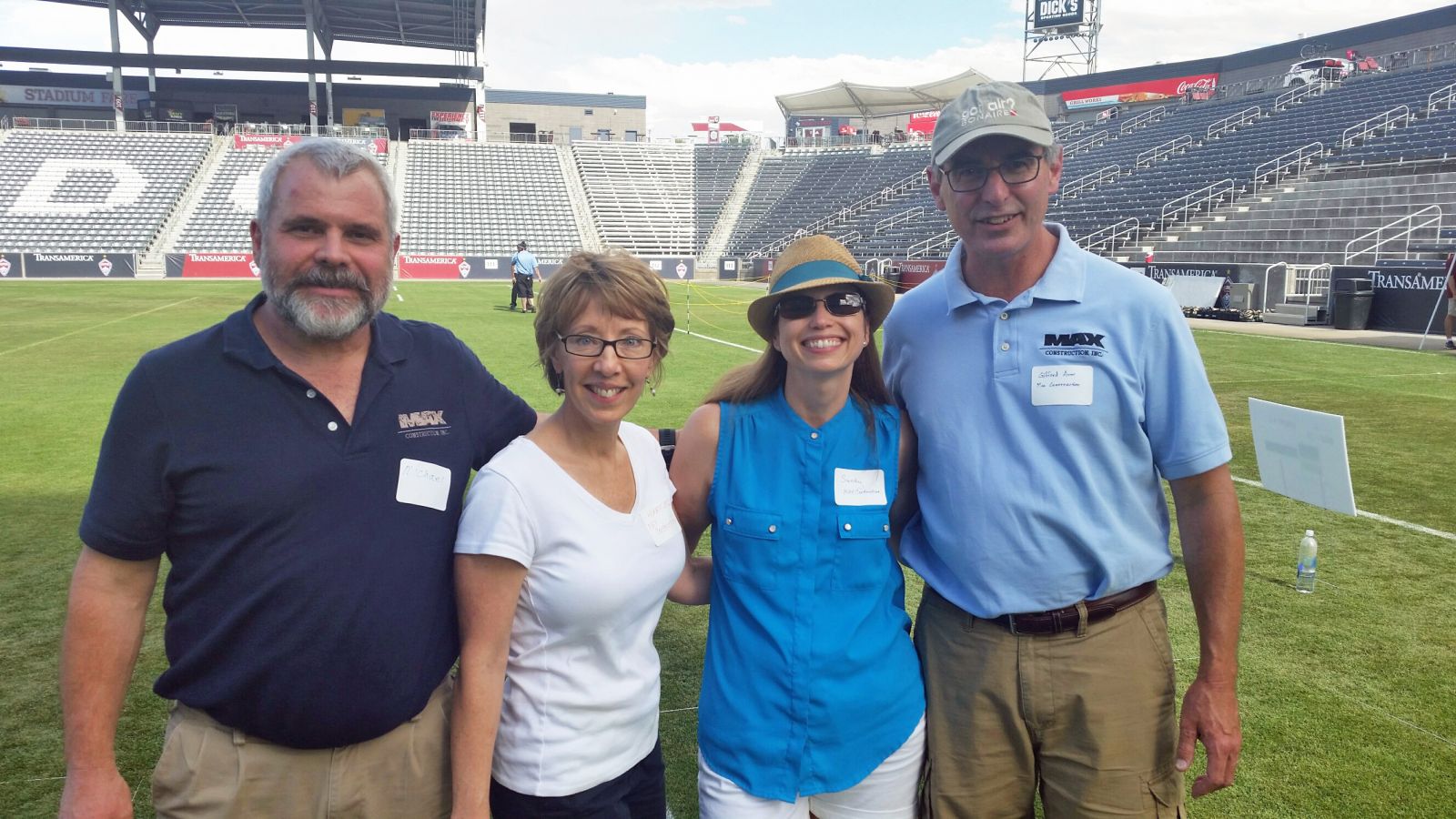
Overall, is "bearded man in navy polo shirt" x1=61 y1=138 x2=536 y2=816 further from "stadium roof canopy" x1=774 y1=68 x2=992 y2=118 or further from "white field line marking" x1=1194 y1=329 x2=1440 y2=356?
"stadium roof canopy" x1=774 y1=68 x2=992 y2=118

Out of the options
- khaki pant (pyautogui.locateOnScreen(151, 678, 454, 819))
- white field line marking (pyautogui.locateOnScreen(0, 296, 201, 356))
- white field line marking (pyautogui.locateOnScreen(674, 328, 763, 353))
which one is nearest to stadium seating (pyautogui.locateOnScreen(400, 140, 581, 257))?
white field line marking (pyautogui.locateOnScreen(0, 296, 201, 356))

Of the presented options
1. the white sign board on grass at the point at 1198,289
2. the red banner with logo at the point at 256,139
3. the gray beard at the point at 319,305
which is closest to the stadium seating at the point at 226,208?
the red banner with logo at the point at 256,139

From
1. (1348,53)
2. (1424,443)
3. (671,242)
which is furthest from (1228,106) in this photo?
(1424,443)

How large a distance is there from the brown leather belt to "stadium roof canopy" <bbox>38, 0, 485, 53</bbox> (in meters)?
50.1

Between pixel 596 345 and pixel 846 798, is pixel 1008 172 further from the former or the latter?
pixel 846 798

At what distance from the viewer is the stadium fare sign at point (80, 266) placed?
119 ft

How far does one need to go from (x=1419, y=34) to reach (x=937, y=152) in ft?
173

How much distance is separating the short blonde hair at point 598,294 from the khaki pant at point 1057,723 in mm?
1163

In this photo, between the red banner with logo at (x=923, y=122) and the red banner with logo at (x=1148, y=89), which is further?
the red banner with logo at (x=923, y=122)

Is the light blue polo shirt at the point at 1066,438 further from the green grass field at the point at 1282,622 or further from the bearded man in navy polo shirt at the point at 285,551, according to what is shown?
the green grass field at the point at 1282,622

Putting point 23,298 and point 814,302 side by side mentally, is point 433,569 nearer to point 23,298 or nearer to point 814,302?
point 814,302

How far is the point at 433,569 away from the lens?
216 centimetres

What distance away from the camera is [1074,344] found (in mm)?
2338

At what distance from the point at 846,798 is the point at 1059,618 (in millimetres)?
701
